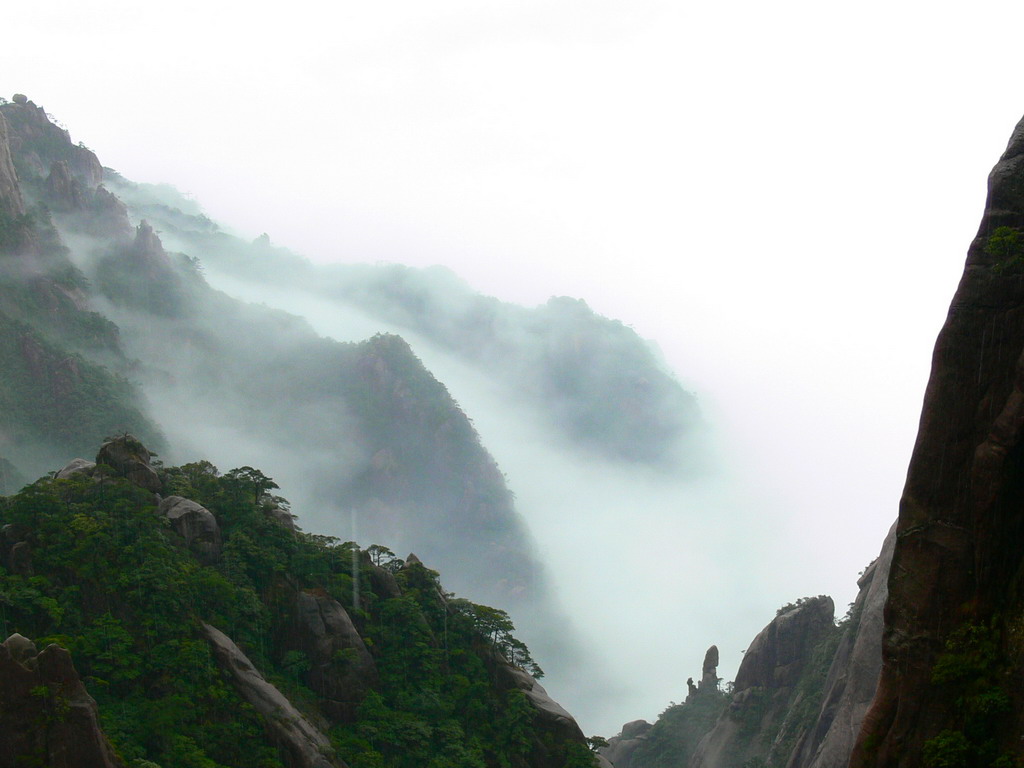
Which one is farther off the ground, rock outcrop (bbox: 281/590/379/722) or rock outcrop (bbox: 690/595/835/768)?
rock outcrop (bbox: 690/595/835/768)

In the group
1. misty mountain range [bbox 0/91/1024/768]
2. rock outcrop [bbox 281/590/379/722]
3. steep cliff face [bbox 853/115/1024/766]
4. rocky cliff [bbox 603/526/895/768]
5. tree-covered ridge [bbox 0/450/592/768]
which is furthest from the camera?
rocky cliff [bbox 603/526/895/768]

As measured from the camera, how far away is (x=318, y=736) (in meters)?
44.8

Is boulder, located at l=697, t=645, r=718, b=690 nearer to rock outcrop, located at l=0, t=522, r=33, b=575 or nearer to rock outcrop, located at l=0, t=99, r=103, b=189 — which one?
rock outcrop, located at l=0, t=522, r=33, b=575

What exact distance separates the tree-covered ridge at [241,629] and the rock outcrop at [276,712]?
45cm

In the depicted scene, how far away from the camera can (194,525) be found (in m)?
49.8

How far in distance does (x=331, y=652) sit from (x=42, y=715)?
60.3 feet

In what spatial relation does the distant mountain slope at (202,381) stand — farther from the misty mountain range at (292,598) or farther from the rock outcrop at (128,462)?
the rock outcrop at (128,462)

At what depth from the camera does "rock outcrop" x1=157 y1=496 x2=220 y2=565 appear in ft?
161

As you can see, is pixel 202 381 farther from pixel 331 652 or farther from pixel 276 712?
pixel 276 712

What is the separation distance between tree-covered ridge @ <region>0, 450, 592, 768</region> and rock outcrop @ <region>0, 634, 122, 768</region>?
463 centimetres

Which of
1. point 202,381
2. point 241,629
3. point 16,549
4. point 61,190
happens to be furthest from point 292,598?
point 61,190

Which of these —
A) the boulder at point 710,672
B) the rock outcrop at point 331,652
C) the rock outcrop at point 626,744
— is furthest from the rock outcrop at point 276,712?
the boulder at point 710,672

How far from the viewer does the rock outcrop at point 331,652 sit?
48625 mm

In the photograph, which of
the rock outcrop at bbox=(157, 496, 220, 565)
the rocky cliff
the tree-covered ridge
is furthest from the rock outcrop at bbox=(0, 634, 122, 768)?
the rocky cliff
